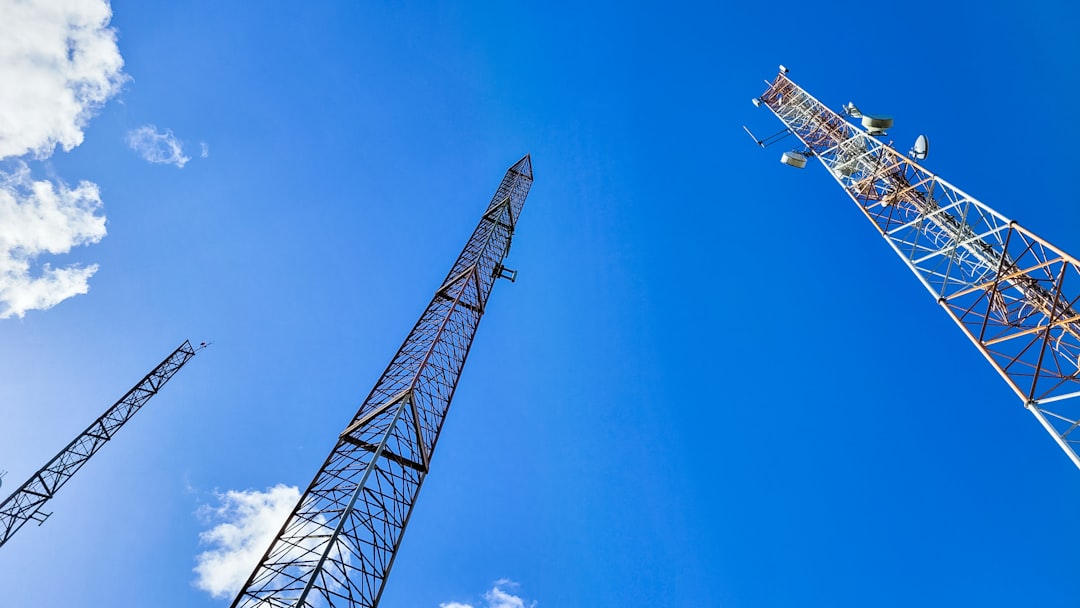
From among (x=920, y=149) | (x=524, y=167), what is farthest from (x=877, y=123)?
(x=524, y=167)

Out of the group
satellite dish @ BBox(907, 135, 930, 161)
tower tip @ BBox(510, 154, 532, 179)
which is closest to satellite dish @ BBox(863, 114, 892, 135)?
satellite dish @ BBox(907, 135, 930, 161)

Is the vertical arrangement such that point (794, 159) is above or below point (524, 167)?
below

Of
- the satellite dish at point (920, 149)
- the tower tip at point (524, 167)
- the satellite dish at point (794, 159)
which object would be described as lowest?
the satellite dish at point (920, 149)

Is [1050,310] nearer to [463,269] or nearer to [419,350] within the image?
[419,350]

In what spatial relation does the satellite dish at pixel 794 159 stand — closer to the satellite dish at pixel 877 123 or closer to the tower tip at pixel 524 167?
the satellite dish at pixel 877 123

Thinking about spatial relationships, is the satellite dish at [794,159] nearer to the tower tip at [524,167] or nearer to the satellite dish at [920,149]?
the satellite dish at [920,149]

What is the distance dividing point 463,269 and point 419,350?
7.77 metres

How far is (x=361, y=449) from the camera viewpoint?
21062mm

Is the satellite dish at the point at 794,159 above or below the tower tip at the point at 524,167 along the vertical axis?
below

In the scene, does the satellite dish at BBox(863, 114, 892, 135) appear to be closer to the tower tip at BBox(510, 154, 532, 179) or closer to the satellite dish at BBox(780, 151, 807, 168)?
the satellite dish at BBox(780, 151, 807, 168)

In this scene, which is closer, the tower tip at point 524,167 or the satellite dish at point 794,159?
the satellite dish at point 794,159

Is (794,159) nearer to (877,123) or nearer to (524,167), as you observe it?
(877,123)

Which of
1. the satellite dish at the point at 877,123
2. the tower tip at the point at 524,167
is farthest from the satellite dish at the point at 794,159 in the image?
the tower tip at the point at 524,167

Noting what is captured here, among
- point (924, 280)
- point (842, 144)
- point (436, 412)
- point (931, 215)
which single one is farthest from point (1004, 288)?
point (436, 412)
